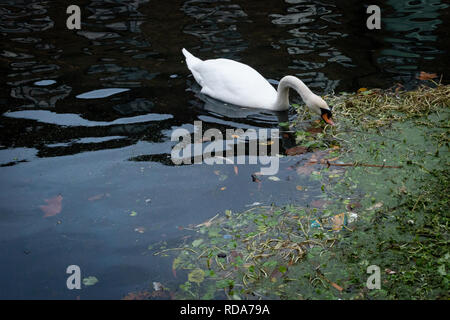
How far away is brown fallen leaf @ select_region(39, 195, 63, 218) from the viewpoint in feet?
15.0

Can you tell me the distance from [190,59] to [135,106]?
4.58ft

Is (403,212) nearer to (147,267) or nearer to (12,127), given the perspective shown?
(147,267)

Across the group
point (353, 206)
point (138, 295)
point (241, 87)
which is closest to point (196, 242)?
point (138, 295)

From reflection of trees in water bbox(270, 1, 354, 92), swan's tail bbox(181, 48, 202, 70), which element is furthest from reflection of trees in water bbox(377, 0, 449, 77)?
swan's tail bbox(181, 48, 202, 70)

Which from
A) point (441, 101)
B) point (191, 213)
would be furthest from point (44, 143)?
point (441, 101)

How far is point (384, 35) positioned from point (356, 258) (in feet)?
19.6

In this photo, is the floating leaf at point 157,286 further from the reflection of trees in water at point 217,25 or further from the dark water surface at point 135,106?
the reflection of trees in water at point 217,25

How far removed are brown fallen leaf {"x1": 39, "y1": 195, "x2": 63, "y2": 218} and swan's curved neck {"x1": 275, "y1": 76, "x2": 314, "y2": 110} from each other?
2.99m

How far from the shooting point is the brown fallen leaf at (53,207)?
4.57 meters

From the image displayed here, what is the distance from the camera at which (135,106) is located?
6.55 meters

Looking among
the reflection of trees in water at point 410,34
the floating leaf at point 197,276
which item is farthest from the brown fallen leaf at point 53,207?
the reflection of trees in water at point 410,34

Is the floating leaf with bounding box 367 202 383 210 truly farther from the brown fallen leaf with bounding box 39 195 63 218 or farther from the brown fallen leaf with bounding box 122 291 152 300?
the brown fallen leaf with bounding box 39 195 63 218

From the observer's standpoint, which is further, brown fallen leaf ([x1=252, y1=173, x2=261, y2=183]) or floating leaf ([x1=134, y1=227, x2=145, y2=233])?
brown fallen leaf ([x1=252, y1=173, x2=261, y2=183])

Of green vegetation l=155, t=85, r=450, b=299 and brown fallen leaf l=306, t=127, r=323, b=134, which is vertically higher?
brown fallen leaf l=306, t=127, r=323, b=134
